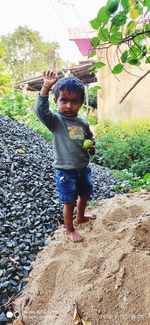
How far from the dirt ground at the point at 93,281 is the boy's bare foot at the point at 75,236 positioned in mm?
34

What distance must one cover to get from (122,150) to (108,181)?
244 centimetres

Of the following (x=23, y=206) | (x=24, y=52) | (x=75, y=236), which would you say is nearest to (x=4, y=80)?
(x=23, y=206)

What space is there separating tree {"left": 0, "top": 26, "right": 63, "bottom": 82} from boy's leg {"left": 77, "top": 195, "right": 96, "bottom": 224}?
1350 centimetres

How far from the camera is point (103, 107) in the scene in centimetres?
837

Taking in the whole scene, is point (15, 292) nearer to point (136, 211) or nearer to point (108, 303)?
point (108, 303)

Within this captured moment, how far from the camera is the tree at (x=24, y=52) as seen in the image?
1481 centimetres

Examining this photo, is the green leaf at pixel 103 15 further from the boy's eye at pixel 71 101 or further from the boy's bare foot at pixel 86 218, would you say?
the boy's bare foot at pixel 86 218

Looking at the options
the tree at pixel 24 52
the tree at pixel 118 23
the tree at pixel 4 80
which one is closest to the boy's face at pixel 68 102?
the tree at pixel 118 23

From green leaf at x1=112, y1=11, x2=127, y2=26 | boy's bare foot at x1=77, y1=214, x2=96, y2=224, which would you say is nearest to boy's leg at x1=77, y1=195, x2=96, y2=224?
boy's bare foot at x1=77, y1=214, x2=96, y2=224

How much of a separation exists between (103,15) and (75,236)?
1478 millimetres

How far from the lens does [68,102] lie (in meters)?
2.01

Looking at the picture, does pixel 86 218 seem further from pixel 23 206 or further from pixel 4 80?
pixel 4 80

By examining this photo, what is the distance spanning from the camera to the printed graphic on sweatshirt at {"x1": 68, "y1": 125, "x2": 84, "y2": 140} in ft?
6.86

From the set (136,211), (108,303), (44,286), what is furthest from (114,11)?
(136,211)
